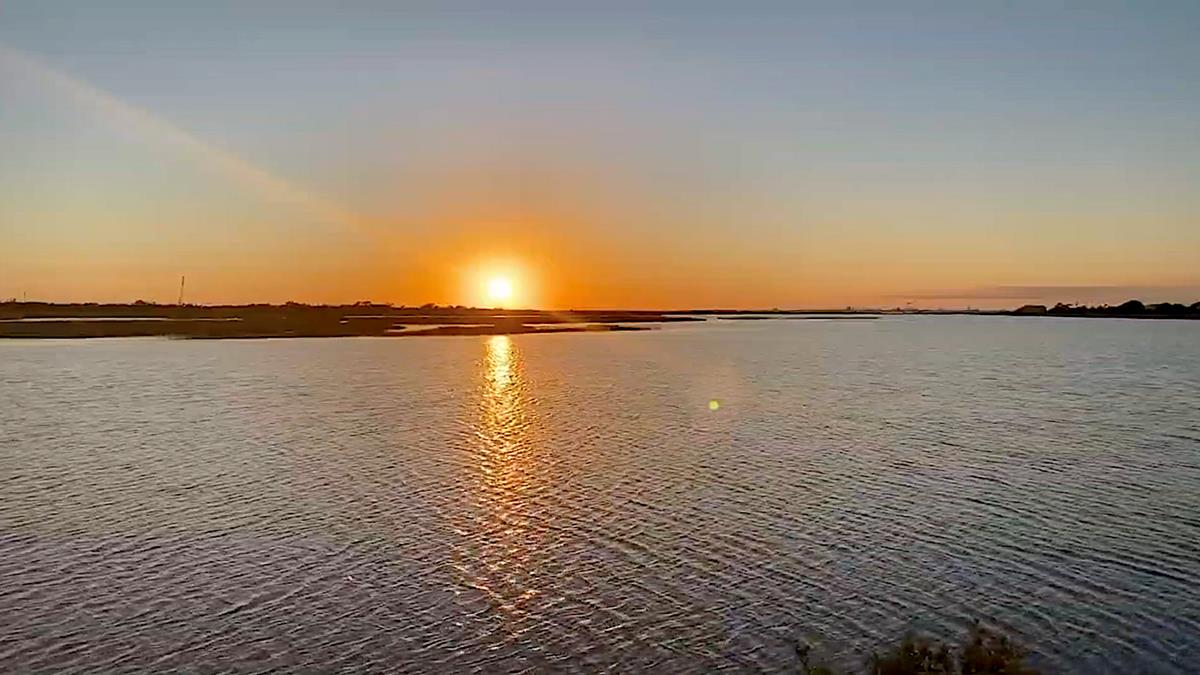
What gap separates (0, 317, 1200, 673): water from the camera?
14633mm

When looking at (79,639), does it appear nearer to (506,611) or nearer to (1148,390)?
(506,611)

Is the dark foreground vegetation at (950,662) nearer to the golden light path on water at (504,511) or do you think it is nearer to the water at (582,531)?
the water at (582,531)

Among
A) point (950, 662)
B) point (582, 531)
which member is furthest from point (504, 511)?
point (950, 662)

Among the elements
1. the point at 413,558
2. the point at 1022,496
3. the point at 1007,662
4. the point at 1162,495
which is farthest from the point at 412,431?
the point at 1007,662

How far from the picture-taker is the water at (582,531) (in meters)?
14.6

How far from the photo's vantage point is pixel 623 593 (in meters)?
16.6

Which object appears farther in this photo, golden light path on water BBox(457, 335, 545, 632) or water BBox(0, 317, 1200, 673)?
golden light path on water BBox(457, 335, 545, 632)

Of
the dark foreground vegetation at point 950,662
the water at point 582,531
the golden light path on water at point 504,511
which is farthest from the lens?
the golden light path on water at point 504,511

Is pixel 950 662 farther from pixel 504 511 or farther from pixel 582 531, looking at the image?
pixel 504 511

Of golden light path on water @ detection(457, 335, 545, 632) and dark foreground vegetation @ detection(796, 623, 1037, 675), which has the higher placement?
dark foreground vegetation @ detection(796, 623, 1037, 675)

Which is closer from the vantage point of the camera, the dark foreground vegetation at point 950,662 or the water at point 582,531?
the dark foreground vegetation at point 950,662

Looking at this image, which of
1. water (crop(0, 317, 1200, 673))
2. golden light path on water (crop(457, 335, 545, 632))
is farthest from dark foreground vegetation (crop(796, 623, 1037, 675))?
golden light path on water (crop(457, 335, 545, 632))

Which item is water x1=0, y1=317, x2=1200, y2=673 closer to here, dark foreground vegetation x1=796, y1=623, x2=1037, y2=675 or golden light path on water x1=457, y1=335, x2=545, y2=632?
golden light path on water x1=457, y1=335, x2=545, y2=632

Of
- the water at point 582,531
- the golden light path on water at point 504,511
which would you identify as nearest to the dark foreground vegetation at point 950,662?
the water at point 582,531
